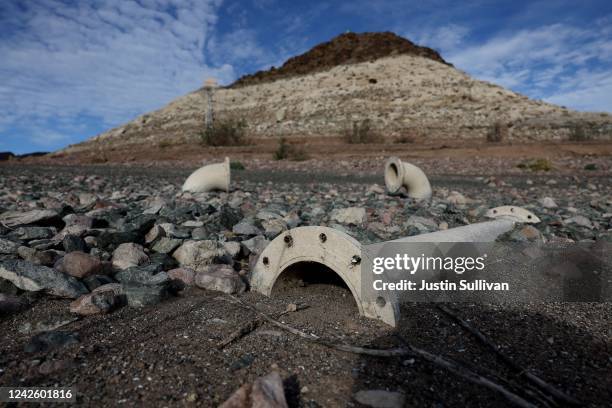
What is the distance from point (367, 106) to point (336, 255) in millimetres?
27569

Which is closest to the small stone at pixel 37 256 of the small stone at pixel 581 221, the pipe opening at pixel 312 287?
the pipe opening at pixel 312 287

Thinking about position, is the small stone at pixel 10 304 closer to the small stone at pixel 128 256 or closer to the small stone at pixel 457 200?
the small stone at pixel 128 256

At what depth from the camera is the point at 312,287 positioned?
2570 mm

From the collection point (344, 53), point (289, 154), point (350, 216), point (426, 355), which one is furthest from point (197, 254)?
point (344, 53)

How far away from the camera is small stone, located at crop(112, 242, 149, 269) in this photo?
289cm

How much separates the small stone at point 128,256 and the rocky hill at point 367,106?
59.0 feet

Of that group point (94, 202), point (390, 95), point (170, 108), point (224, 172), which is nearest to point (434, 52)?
point (390, 95)

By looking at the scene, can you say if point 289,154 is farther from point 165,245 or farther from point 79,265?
point 79,265

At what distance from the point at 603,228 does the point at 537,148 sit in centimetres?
1165

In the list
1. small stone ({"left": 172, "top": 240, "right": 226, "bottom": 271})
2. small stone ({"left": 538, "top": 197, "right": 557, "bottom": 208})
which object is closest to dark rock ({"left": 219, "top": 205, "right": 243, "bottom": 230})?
small stone ({"left": 172, "top": 240, "right": 226, "bottom": 271})

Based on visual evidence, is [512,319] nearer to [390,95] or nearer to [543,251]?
[543,251]

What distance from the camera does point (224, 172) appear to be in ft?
23.8

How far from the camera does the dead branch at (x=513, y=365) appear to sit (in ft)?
4.73

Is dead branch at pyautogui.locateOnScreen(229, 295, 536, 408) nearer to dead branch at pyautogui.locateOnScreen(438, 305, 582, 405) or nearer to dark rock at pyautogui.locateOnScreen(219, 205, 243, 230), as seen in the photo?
dead branch at pyautogui.locateOnScreen(438, 305, 582, 405)
